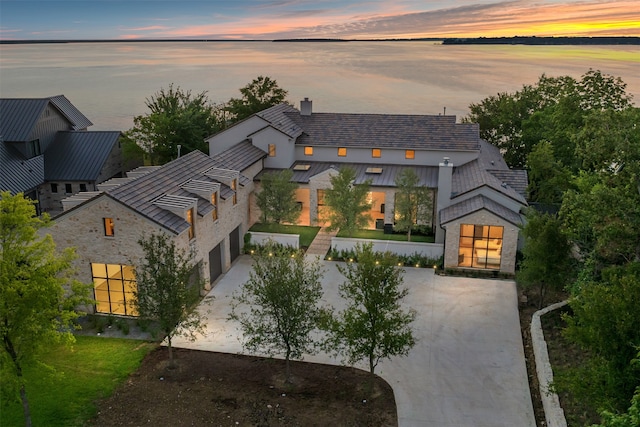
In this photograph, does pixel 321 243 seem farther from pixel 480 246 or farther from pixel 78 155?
pixel 78 155

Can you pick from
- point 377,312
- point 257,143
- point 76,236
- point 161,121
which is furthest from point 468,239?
point 161,121

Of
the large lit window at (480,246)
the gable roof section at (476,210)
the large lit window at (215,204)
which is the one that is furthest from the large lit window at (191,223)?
the large lit window at (480,246)

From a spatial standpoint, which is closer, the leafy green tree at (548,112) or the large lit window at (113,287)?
the large lit window at (113,287)

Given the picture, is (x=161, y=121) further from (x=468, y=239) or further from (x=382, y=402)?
(x=382, y=402)

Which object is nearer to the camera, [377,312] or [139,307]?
[377,312]

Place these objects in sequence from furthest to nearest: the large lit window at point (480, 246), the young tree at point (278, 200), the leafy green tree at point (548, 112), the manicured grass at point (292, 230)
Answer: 1. the leafy green tree at point (548, 112)
2. the manicured grass at point (292, 230)
3. the young tree at point (278, 200)
4. the large lit window at point (480, 246)

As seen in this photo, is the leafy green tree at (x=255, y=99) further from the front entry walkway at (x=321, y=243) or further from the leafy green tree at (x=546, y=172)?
the leafy green tree at (x=546, y=172)

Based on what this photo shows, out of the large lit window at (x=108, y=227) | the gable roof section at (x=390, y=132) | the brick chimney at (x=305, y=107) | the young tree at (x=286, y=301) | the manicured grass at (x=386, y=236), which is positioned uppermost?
the brick chimney at (x=305, y=107)
